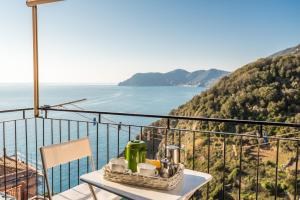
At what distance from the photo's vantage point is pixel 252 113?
959 cm

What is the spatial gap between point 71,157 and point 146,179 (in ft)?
2.91

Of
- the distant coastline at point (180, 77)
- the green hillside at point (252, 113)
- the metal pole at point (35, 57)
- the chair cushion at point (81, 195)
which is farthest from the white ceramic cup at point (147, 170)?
the distant coastline at point (180, 77)

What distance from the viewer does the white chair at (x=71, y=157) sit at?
2.01 m

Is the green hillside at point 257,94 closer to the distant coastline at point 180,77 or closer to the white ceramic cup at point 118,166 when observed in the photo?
the distant coastline at point 180,77

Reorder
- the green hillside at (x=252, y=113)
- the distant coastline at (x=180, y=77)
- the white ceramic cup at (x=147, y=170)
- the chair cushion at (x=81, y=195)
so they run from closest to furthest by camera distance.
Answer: the white ceramic cup at (x=147, y=170)
the chair cushion at (x=81, y=195)
the green hillside at (x=252, y=113)
the distant coastline at (x=180, y=77)

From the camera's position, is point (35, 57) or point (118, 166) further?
point (35, 57)

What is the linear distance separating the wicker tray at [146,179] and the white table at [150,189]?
0.9 inches

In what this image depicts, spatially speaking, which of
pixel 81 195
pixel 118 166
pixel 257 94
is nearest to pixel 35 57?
pixel 81 195

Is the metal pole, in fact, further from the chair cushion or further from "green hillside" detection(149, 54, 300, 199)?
"green hillside" detection(149, 54, 300, 199)

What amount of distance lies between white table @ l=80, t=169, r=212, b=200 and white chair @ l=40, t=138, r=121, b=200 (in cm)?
30

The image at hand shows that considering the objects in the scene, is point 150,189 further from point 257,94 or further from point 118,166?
point 257,94

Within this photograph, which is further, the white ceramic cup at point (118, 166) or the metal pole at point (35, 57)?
the metal pole at point (35, 57)

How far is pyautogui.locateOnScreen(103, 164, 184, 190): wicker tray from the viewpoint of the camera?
1.54m

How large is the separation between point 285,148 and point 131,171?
873 centimetres
